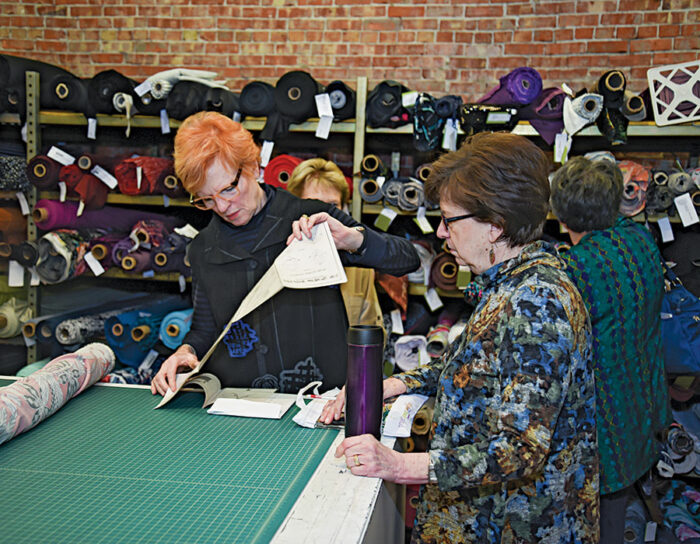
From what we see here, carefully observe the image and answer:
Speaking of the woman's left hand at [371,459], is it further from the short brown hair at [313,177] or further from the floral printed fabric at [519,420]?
the short brown hair at [313,177]

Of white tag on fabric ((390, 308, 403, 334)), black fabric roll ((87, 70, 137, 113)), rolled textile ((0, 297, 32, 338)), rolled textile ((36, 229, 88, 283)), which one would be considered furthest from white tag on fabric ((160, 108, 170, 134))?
white tag on fabric ((390, 308, 403, 334))

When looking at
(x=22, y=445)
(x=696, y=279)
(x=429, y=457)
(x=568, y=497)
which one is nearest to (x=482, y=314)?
(x=429, y=457)

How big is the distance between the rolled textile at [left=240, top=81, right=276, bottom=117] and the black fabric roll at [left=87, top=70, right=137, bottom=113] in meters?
0.74

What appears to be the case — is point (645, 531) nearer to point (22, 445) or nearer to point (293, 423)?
point (293, 423)

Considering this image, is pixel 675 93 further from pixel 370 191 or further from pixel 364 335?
pixel 364 335

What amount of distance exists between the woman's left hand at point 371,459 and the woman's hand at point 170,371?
2.36 ft

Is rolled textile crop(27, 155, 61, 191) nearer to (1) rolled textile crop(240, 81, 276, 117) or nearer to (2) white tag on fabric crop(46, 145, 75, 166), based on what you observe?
(2) white tag on fabric crop(46, 145, 75, 166)

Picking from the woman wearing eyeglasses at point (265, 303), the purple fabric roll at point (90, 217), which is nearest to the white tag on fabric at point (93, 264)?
the purple fabric roll at point (90, 217)

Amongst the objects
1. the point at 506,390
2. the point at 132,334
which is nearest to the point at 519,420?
the point at 506,390

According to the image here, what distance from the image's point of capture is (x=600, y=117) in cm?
292

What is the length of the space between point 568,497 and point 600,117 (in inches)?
88.0

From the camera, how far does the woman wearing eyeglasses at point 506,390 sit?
1.16m

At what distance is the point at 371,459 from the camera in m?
1.18

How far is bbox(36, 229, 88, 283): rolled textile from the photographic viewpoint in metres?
3.27
